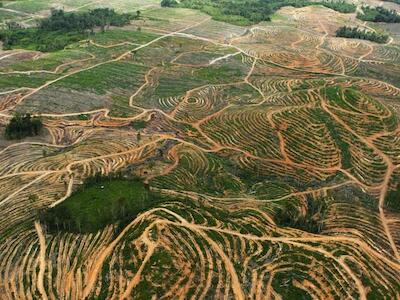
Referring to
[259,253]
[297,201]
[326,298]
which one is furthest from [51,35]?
[326,298]

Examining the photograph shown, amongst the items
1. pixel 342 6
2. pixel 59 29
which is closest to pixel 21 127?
pixel 59 29

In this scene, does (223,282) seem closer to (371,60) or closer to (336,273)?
(336,273)

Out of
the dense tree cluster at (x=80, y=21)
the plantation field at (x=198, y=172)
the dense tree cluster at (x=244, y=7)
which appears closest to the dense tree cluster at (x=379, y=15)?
the dense tree cluster at (x=244, y=7)

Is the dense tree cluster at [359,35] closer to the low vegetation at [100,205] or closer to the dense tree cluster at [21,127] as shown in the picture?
the dense tree cluster at [21,127]

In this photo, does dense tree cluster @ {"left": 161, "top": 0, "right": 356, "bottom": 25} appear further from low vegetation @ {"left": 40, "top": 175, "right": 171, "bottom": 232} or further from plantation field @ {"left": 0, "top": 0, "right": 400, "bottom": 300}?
low vegetation @ {"left": 40, "top": 175, "right": 171, "bottom": 232}

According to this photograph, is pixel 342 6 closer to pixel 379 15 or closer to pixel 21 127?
pixel 379 15

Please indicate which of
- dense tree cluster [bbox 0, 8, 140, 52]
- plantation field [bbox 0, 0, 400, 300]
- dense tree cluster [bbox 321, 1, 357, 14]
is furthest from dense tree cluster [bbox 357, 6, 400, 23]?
dense tree cluster [bbox 0, 8, 140, 52]

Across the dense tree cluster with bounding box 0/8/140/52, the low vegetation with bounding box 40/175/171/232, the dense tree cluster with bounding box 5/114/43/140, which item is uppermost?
the low vegetation with bounding box 40/175/171/232
